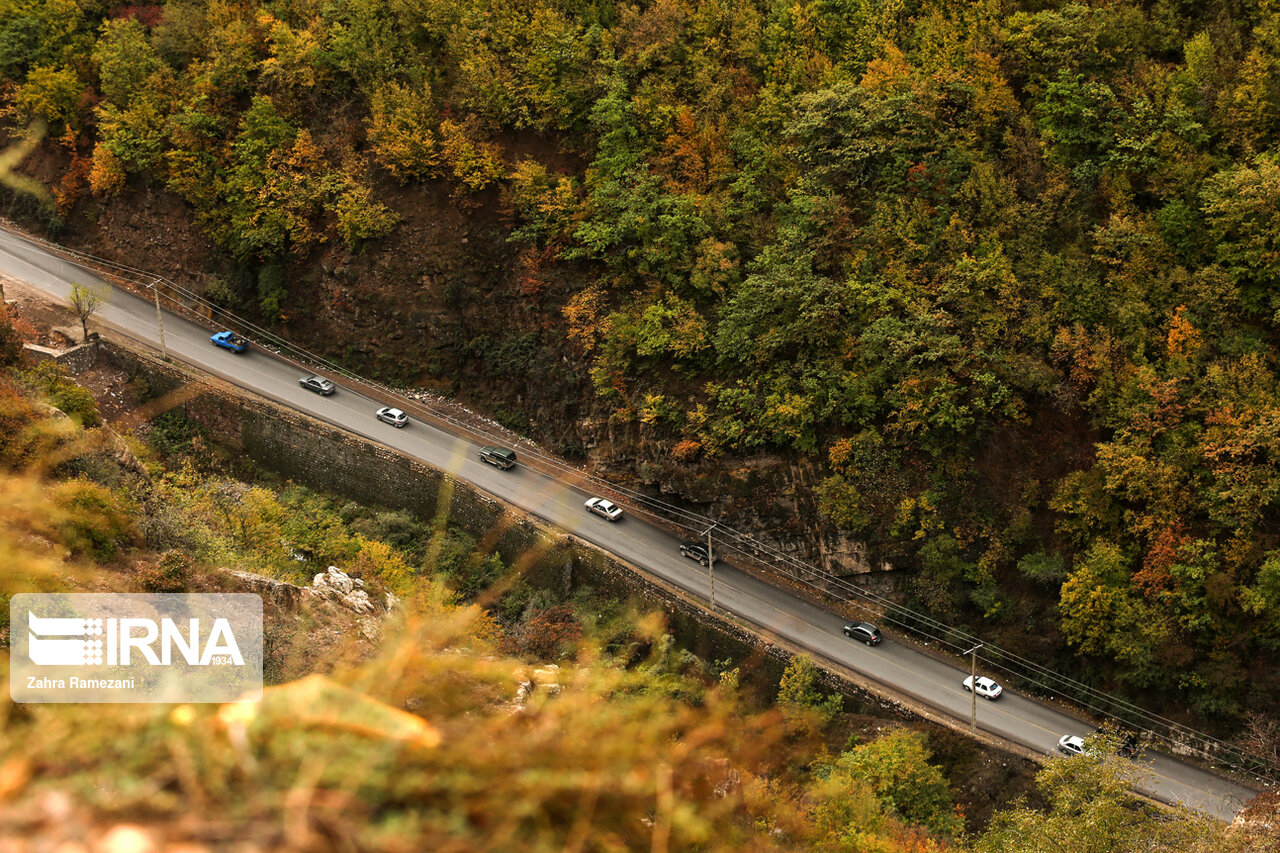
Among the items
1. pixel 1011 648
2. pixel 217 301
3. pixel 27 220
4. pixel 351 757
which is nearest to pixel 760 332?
pixel 1011 648

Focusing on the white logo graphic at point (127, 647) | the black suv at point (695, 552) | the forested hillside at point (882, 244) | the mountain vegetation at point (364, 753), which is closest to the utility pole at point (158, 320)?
the forested hillside at point (882, 244)

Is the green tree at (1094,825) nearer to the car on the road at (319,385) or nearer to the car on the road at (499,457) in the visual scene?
the car on the road at (499,457)

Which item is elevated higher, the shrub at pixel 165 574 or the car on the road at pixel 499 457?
the car on the road at pixel 499 457

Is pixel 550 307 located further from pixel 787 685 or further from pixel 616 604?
pixel 787 685

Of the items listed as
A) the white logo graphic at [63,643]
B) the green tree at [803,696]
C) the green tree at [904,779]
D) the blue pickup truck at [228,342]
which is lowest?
the white logo graphic at [63,643]

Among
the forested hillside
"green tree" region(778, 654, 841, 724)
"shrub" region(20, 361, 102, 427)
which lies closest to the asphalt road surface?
"green tree" region(778, 654, 841, 724)

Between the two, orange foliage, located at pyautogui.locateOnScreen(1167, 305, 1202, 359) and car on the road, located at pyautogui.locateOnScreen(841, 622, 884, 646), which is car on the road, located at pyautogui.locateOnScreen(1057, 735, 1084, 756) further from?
orange foliage, located at pyautogui.locateOnScreen(1167, 305, 1202, 359)
